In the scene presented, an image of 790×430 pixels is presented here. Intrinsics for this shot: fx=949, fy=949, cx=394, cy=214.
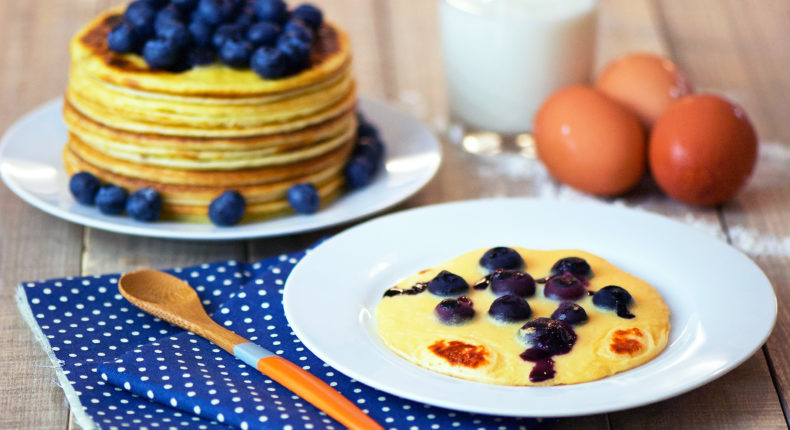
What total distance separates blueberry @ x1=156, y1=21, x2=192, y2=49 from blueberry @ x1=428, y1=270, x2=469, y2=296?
65 centimetres

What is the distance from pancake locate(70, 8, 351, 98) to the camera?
61.2 inches

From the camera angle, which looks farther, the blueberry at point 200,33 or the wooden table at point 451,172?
the blueberry at point 200,33

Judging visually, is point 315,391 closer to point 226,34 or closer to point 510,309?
point 510,309

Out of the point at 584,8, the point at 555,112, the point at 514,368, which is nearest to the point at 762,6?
the point at 584,8

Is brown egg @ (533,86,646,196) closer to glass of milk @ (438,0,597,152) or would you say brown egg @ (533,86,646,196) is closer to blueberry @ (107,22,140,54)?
glass of milk @ (438,0,597,152)

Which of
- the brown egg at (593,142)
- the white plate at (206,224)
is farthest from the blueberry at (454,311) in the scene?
the brown egg at (593,142)

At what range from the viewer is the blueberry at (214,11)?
1.64 m

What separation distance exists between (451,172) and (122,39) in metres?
0.71

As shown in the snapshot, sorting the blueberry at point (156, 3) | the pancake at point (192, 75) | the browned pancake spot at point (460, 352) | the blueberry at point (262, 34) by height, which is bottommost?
the browned pancake spot at point (460, 352)

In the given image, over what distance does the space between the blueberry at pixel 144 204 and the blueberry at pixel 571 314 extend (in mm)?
732

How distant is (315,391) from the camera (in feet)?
3.63

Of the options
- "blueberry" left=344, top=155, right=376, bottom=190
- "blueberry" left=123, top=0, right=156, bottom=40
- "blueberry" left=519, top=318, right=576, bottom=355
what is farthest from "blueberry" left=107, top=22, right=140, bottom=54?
"blueberry" left=519, top=318, right=576, bottom=355

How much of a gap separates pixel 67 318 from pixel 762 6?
222cm

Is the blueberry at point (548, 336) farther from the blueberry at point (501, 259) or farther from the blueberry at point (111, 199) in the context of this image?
the blueberry at point (111, 199)
